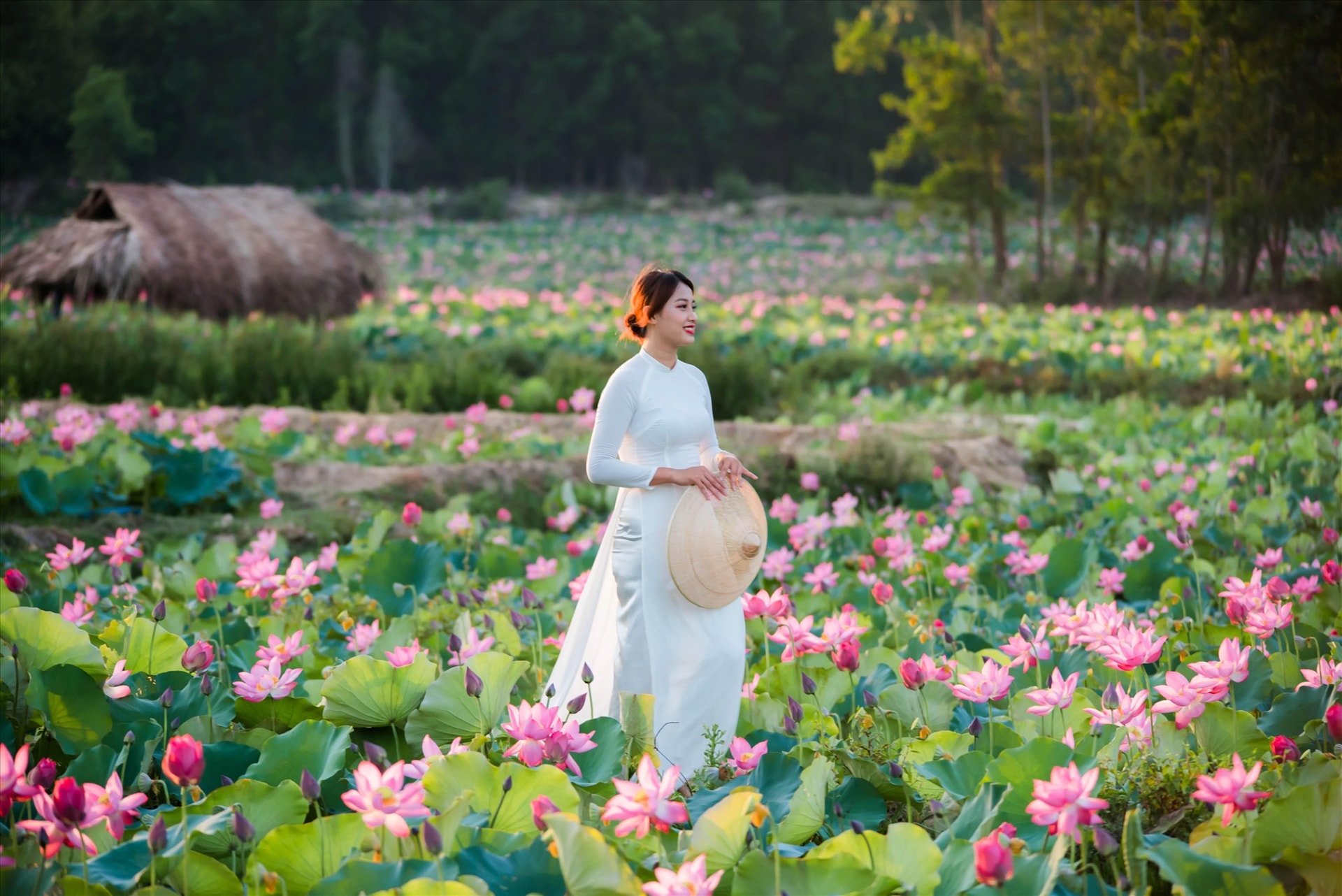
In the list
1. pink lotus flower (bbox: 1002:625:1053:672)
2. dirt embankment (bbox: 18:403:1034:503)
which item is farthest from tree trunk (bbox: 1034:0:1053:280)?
pink lotus flower (bbox: 1002:625:1053:672)

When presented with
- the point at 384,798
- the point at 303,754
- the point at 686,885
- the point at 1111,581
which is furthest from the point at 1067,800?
the point at 1111,581

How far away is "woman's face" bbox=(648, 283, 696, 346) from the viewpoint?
235cm

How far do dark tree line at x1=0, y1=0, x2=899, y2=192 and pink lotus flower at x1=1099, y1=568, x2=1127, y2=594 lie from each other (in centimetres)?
701

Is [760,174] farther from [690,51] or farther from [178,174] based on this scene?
[178,174]

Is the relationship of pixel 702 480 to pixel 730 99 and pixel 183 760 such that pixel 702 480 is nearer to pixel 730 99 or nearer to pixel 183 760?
pixel 183 760

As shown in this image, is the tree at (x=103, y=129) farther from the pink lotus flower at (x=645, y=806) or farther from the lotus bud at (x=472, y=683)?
the pink lotus flower at (x=645, y=806)

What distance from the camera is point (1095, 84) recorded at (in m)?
10.2

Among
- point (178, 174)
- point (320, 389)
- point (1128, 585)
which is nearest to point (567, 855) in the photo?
point (1128, 585)

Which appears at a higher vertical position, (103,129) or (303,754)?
(103,129)

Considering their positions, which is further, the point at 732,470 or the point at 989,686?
the point at 732,470

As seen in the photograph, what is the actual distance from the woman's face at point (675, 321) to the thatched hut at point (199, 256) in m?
8.12

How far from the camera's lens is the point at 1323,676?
6.45 feet

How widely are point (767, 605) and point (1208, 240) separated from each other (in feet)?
20.4

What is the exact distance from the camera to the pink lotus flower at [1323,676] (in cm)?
193
